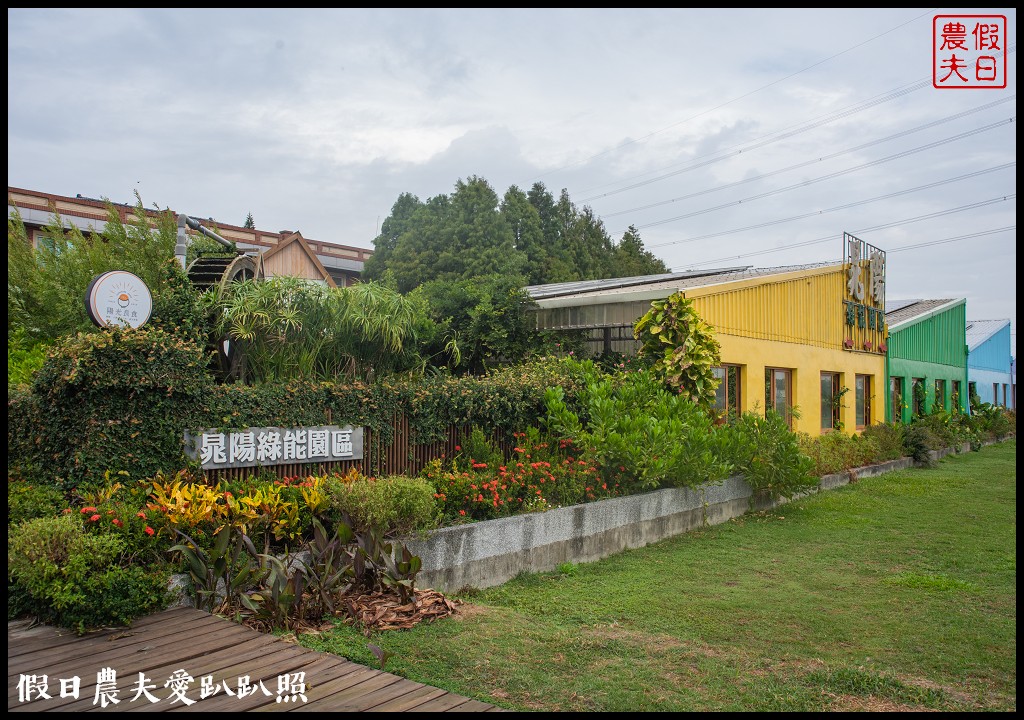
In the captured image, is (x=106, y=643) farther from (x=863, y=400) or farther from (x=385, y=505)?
(x=863, y=400)

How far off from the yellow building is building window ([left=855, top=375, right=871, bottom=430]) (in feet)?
0.09

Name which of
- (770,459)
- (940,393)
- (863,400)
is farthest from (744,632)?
(940,393)

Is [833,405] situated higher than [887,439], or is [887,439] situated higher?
[833,405]

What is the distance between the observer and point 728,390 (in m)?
14.4

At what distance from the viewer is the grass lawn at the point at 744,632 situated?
445cm

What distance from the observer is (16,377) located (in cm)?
1068

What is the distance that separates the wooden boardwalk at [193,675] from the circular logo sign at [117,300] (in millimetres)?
3014

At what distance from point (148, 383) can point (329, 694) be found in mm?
3712

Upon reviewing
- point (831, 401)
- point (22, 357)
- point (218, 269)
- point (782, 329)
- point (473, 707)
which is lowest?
point (473, 707)

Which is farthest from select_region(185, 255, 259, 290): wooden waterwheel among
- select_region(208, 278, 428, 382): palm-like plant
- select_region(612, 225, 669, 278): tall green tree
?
select_region(612, 225, 669, 278): tall green tree

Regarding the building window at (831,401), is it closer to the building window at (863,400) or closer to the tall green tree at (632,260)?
the building window at (863,400)

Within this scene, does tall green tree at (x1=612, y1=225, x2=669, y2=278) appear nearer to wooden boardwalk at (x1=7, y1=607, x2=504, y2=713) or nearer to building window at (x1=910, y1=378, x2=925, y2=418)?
building window at (x1=910, y1=378, x2=925, y2=418)

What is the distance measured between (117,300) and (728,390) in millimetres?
10784

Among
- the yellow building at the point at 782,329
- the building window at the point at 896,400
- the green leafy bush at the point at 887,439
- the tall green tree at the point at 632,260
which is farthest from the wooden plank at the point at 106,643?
the tall green tree at the point at 632,260
